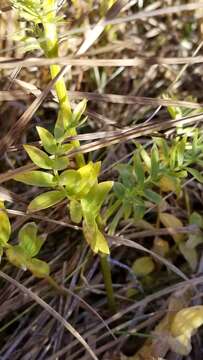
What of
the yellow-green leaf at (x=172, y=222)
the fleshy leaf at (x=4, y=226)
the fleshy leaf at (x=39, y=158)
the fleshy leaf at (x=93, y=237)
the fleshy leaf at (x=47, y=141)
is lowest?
the yellow-green leaf at (x=172, y=222)

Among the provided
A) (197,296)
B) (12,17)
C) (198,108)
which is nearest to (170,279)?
(197,296)

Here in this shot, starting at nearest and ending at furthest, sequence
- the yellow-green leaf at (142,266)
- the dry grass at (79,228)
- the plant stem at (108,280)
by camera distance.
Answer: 1. the dry grass at (79,228)
2. the plant stem at (108,280)
3. the yellow-green leaf at (142,266)

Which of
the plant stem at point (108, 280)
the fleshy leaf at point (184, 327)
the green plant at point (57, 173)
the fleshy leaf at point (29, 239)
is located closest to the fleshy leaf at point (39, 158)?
the green plant at point (57, 173)

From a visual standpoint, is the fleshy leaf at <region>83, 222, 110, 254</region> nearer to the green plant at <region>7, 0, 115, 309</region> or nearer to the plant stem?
the green plant at <region>7, 0, 115, 309</region>

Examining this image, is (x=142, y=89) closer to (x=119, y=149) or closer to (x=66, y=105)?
(x=119, y=149)

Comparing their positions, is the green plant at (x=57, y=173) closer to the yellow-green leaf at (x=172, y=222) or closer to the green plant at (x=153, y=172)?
the green plant at (x=153, y=172)

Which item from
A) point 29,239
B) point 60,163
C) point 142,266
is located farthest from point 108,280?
point 60,163
